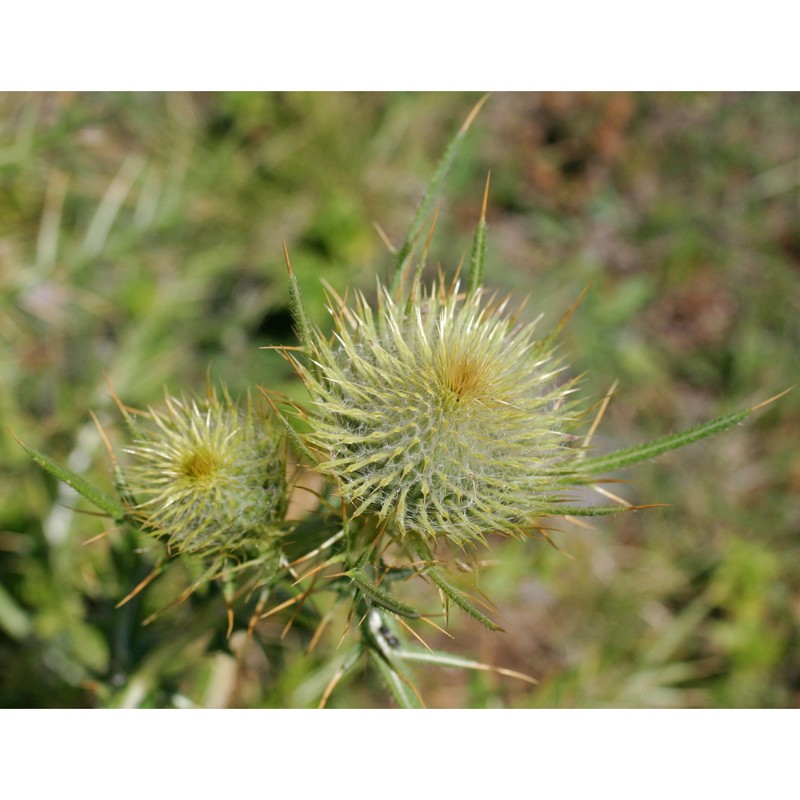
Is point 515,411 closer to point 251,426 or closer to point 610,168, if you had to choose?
point 251,426

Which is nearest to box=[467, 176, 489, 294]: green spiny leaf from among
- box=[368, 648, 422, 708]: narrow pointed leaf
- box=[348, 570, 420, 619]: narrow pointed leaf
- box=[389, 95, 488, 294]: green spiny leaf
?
box=[389, 95, 488, 294]: green spiny leaf

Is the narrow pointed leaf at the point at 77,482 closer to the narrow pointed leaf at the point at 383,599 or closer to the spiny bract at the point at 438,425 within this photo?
the spiny bract at the point at 438,425

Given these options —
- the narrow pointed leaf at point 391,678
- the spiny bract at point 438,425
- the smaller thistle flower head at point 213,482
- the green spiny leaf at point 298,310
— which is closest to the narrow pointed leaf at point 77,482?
the smaller thistle flower head at point 213,482

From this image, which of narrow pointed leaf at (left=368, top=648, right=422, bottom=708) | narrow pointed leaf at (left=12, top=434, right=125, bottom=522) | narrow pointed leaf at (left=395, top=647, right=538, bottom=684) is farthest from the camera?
narrow pointed leaf at (left=395, top=647, right=538, bottom=684)

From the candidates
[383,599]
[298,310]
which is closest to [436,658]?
[383,599]

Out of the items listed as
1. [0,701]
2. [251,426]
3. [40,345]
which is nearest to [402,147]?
[40,345]

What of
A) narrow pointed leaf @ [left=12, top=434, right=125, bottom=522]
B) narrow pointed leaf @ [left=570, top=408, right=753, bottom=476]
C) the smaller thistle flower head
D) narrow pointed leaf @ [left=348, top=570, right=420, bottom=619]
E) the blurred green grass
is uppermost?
the blurred green grass

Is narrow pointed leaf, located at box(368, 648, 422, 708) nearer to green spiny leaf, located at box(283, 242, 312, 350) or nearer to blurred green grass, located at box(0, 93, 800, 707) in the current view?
green spiny leaf, located at box(283, 242, 312, 350)
